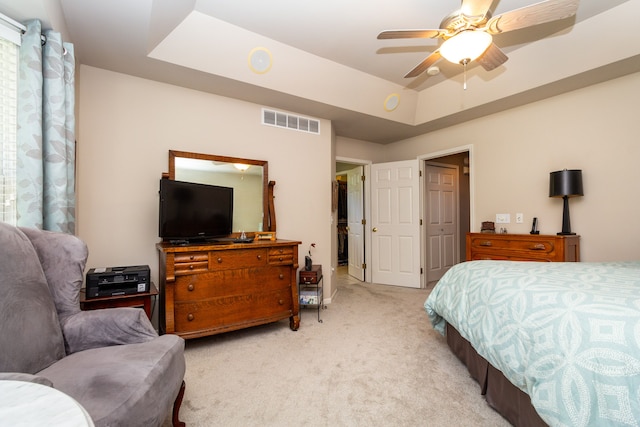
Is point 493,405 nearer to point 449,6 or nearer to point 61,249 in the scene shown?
point 61,249

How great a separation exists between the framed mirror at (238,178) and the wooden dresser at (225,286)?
0.61m

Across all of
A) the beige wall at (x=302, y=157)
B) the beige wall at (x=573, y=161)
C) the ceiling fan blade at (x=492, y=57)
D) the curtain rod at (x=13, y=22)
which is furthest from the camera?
the beige wall at (x=573, y=161)

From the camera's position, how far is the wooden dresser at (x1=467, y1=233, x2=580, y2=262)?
2.83m

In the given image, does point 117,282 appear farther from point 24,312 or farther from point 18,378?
point 18,378

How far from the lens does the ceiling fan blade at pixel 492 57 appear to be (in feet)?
6.89

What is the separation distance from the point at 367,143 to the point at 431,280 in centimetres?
273

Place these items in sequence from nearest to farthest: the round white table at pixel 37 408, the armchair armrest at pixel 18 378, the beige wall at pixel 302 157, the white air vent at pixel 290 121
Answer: the round white table at pixel 37 408, the armchair armrest at pixel 18 378, the beige wall at pixel 302 157, the white air vent at pixel 290 121

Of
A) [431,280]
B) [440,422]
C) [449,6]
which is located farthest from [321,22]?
[431,280]

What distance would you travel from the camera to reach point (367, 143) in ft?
16.5

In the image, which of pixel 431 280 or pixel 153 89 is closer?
pixel 153 89

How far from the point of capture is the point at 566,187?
2.85 meters

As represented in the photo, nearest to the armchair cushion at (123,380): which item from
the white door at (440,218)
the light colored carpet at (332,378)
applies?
the light colored carpet at (332,378)

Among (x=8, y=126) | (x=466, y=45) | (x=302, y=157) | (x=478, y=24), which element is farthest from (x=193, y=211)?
(x=478, y=24)

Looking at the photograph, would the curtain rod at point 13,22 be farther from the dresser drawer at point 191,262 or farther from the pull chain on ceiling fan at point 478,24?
the pull chain on ceiling fan at point 478,24
